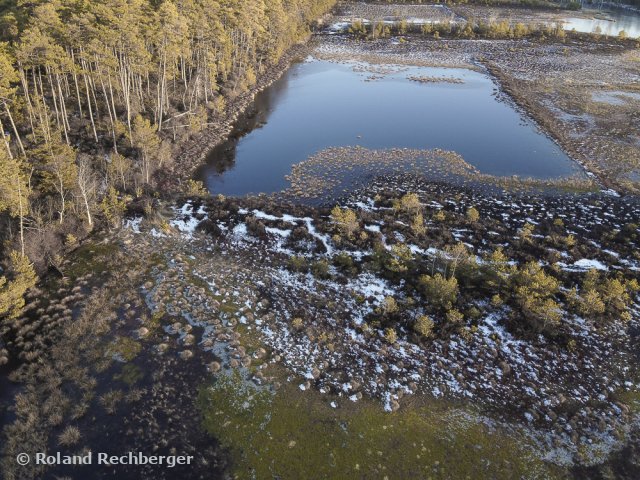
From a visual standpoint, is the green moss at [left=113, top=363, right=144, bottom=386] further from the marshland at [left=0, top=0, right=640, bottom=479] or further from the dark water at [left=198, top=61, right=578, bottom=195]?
the dark water at [left=198, top=61, right=578, bottom=195]

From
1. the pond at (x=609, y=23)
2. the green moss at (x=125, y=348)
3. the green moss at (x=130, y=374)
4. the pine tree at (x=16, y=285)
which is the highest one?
the pond at (x=609, y=23)

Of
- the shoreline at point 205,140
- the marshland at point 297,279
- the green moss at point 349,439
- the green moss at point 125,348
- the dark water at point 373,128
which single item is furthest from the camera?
the dark water at point 373,128

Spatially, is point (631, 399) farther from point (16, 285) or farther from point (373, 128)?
point (373, 128)

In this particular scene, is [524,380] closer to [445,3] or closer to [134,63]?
[134,63]

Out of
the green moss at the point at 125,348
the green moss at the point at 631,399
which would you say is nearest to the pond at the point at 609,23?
the green moss at the point at 631,399

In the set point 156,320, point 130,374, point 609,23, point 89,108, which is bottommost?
point 130,374

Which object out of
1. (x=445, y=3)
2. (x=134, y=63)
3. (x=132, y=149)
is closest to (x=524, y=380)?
(x=132, y=149)

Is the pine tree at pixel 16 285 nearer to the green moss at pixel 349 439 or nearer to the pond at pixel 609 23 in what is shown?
the green moss at pixel 349 439

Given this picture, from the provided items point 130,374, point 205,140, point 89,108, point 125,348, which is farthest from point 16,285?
point 205,140
